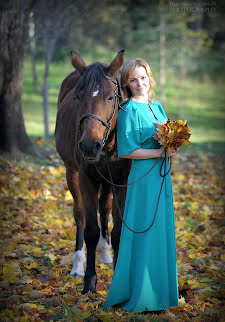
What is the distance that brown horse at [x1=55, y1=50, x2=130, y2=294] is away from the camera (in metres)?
3.09

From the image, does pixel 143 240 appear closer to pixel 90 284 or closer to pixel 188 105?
pixel 90 284

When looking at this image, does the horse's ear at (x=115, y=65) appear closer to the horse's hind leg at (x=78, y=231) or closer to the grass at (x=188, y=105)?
the horse's hind leg at (x=78, y=231)

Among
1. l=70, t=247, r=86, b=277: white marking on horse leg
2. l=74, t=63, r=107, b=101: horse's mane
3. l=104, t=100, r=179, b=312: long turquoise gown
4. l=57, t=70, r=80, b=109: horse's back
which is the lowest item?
l=70, t=247, r=86, b=277: white marking on horse leg

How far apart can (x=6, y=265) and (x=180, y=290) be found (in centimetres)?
179

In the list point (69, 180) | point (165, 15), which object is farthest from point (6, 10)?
point (165, 15)

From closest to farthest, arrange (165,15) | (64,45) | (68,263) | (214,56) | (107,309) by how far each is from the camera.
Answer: (107,309), (68,263), (64,45), (165,15), (214,56)

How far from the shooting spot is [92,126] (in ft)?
9.93

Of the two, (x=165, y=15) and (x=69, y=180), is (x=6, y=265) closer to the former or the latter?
(x=69, y=180)

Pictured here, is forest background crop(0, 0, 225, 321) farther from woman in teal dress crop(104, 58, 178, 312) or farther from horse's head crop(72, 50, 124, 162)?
horse's head crop(72, 50, 124, 162)

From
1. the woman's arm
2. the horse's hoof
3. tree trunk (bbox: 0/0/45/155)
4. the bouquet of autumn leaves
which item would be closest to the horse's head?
the woman's arm

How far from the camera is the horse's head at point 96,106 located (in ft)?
9.80

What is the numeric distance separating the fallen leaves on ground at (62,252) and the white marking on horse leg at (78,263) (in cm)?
12

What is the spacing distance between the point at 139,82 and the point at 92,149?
2.57 feet

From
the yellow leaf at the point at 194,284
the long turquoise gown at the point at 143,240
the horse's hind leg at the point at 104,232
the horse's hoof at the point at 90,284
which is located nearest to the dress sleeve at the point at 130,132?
the long turquoise gown at the point at 143,240
